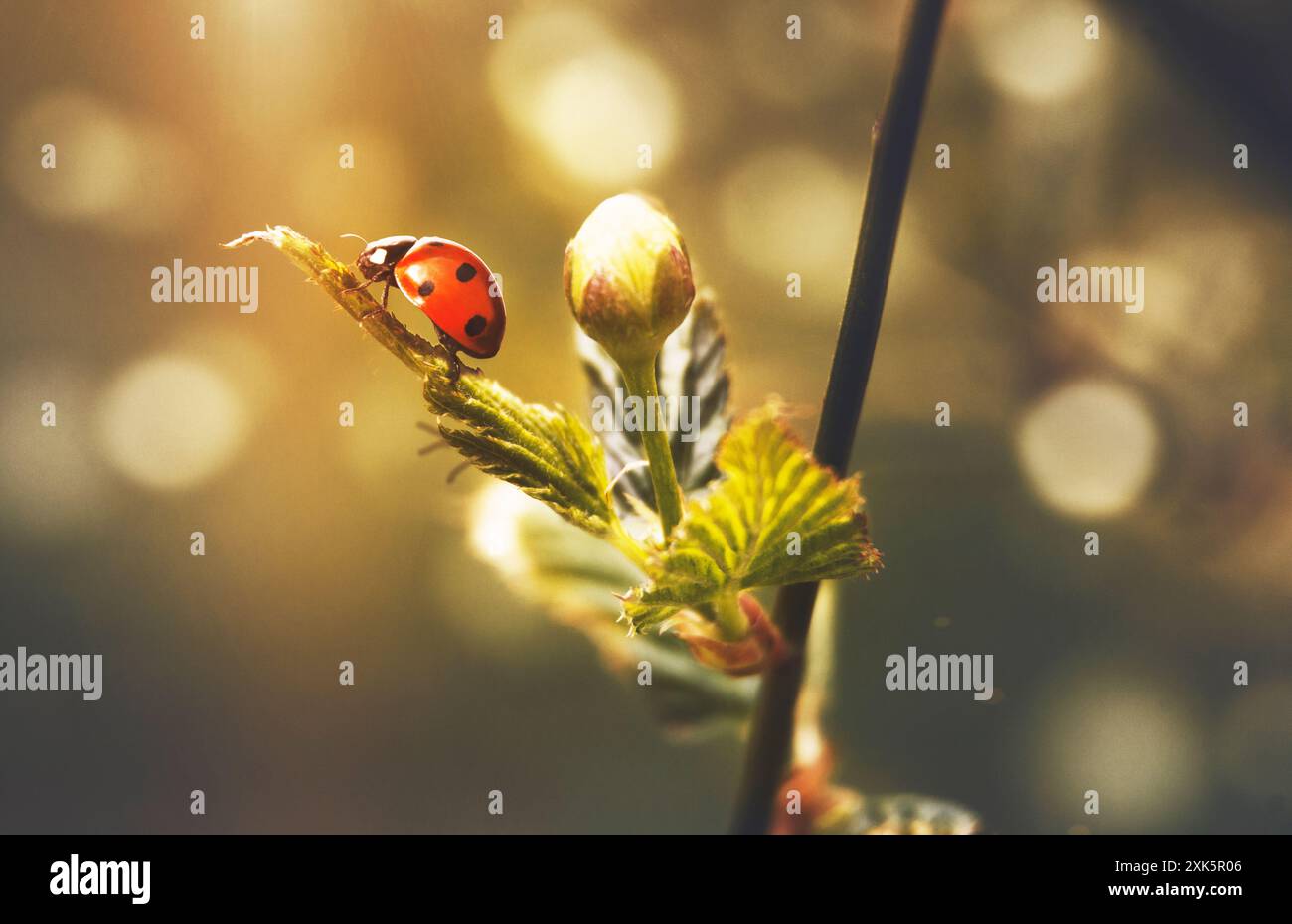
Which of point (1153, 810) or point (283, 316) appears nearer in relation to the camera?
point (1153, 810)

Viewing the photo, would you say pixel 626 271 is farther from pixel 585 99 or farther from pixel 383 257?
pixel 585 99

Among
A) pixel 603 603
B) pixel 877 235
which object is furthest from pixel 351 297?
pixel 603 603

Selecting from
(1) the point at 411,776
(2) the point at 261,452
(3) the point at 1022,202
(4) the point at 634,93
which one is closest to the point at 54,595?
(2) the point at 261,452

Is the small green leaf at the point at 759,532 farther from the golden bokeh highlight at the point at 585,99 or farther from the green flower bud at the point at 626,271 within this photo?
the golden bokeh highlight at the point at 585,99

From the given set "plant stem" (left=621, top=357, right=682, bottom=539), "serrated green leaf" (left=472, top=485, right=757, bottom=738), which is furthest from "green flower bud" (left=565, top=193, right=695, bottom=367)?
"serrated green leaf" (left=472, top=485, right=757, bottom=738)

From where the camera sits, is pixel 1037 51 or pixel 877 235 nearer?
pixel 877 235

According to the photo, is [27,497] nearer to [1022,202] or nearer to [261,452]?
[261,452]

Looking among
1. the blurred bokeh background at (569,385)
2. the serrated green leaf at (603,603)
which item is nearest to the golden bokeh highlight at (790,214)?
the blurred bokeh background at (569,385)
